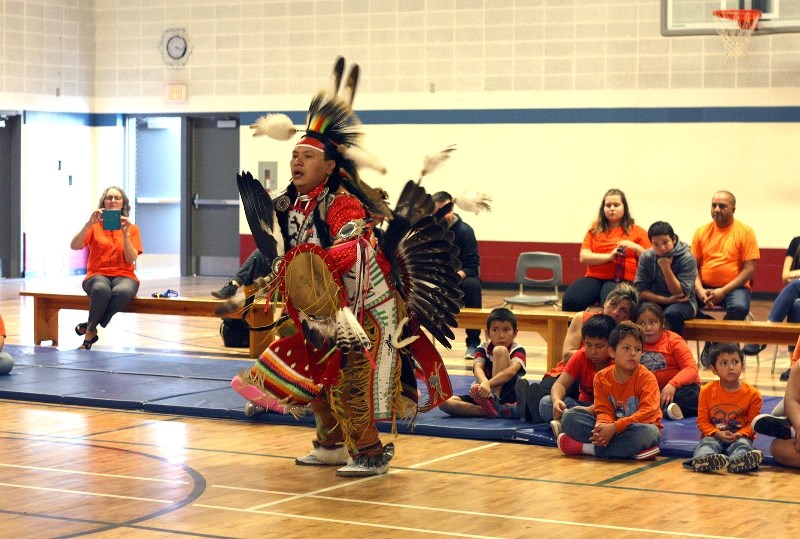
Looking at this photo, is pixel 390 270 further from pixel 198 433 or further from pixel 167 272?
pixel 167 272

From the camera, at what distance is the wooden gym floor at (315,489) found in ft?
14.4

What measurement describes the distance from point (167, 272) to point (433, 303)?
1255cm

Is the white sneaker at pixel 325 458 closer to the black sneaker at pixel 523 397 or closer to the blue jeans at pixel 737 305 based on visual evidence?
the black sneaker at pixel 523 397

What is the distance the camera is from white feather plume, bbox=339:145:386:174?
525cm

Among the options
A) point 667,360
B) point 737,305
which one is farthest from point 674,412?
point 737,305

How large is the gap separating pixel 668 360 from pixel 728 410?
924 millimetres

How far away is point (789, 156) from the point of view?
1348 cm

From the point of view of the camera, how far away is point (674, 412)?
643cm

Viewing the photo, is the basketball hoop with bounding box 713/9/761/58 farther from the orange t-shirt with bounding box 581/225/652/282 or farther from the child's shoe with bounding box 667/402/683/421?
the child's shoe with bounding box 667/402/683/421

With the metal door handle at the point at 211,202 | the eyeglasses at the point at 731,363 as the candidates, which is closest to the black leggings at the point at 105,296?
the eyeglasses at the point at 731,363

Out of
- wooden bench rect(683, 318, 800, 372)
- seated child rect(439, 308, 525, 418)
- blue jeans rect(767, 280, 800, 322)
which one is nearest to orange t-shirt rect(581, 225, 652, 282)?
wooden bench rect(683, 318, 800, 372)

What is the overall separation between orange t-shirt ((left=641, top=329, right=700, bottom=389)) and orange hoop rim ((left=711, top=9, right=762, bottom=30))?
6593 mm

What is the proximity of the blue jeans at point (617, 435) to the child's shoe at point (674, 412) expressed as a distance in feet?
2.21

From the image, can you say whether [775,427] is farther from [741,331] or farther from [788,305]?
[788,305]
